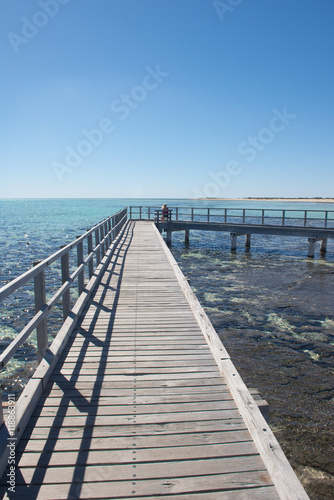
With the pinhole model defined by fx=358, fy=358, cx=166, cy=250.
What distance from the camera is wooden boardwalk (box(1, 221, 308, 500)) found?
235cm

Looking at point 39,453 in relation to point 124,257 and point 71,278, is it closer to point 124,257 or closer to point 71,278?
point 71,278

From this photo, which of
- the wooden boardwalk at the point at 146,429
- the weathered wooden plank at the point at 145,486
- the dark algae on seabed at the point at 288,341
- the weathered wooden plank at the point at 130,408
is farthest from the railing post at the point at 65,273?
the dark algae on seabed at the point at 288,341

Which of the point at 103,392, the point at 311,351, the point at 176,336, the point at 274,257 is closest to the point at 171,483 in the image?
the point at 103,392

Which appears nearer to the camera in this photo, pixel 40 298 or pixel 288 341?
pixel 40 298

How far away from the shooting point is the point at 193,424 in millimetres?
3000

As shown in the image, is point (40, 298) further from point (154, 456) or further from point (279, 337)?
point (279, 337)

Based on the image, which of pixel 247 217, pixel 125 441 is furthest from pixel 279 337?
pixel 247 217

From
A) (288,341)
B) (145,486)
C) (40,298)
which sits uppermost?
(40,298)

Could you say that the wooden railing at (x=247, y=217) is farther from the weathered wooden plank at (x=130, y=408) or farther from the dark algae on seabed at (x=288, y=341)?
the weathered wooden plank at (x=130, y=408)

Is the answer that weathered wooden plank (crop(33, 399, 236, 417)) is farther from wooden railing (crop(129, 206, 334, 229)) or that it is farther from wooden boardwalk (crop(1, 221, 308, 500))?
wooden railing (crop(129, 206, 334, 229))

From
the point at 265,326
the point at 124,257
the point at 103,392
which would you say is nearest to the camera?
the point at 103,392

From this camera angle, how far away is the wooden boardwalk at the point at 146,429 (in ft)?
7.72

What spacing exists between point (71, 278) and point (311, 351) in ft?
19.3

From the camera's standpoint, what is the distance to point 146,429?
9.64ft
